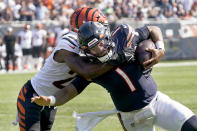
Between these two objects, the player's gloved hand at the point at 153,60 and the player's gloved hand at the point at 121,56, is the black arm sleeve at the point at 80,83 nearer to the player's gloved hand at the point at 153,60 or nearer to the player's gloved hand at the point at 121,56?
the player's gloved hand at the point at 121,56

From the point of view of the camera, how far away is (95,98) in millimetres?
9648

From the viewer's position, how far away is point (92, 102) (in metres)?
9.12

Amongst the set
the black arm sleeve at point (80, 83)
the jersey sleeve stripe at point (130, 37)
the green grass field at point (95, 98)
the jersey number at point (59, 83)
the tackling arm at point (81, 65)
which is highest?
the jersey sleeve stripe at point (130, 37)

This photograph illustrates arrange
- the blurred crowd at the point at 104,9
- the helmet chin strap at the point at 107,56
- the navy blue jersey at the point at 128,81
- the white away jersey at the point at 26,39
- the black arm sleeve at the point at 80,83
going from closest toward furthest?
the helmet chin strap at the point at 107,56, the navy blue jersey at the point at 128,81, the black arm sleeve at the point at 80,83, the white away jersey at the point at 26,39, the blurred crowd at the point at 104,9

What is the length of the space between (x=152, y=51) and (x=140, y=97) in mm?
412

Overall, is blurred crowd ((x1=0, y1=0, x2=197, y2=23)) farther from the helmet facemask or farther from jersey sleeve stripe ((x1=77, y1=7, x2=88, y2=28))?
the helmet facemask

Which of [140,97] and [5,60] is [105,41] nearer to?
[140,97]

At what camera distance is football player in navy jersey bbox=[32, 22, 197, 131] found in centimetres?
373

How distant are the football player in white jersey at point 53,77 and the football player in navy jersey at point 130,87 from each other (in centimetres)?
35

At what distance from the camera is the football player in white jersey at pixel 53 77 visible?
4.26 metres

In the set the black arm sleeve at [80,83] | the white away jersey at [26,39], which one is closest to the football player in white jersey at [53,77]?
the black arm sleeve at [80,83]

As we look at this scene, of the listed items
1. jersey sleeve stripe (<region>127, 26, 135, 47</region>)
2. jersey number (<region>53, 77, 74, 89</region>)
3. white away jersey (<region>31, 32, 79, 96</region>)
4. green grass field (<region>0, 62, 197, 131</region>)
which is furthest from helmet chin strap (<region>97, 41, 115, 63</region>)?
green grass field (<region>0, 62, 197, 131</region>)

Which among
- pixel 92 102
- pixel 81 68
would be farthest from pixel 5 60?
pixel 81 68

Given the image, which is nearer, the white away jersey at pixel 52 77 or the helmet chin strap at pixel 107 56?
the helmet chin strap at pixel 107 56
